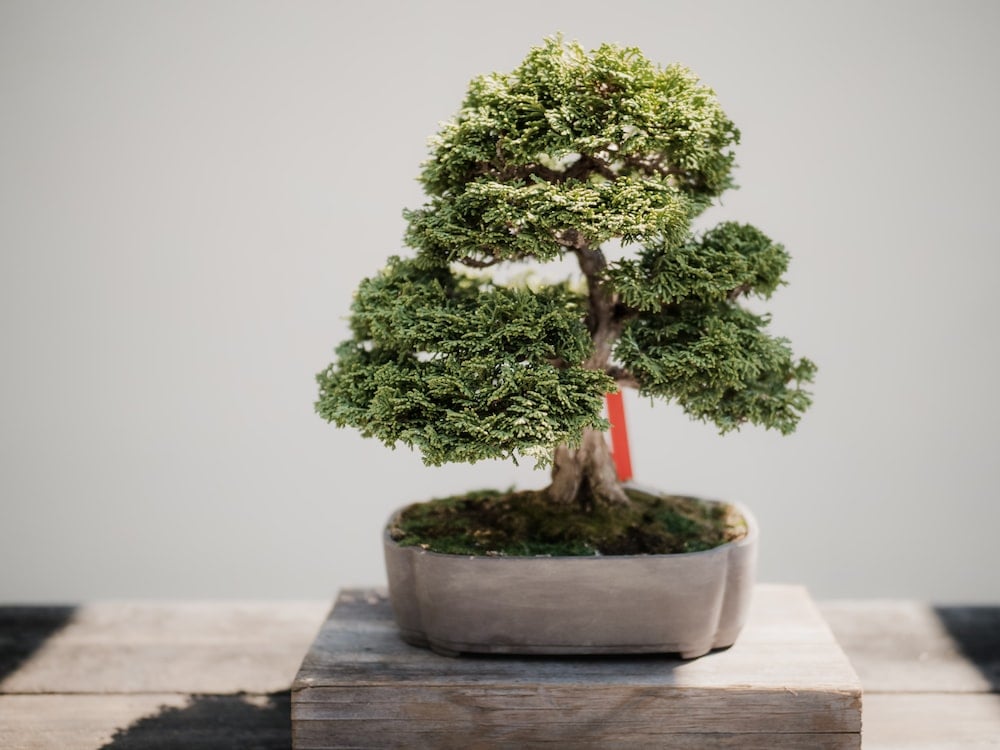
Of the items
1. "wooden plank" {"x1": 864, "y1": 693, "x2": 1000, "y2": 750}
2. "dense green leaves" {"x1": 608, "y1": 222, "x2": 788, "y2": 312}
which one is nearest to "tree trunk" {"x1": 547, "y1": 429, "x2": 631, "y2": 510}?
"dense green leaves" {"x1": 608, "y1": 222, "x2": 788, "y2": 312}

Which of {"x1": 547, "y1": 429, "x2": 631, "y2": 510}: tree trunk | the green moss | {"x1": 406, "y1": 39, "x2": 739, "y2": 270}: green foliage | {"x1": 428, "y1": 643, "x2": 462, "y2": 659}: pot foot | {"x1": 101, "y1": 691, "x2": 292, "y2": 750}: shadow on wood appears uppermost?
{"x1": 406, "y1": 39, "x2": 739, "y2": 270}: green foliage

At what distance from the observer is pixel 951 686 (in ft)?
7.37

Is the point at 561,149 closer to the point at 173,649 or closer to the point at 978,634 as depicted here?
the point at 173,649

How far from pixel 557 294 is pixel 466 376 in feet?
1.06

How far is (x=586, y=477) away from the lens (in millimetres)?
2076

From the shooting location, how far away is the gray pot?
184cm

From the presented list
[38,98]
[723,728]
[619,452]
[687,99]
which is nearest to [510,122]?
[687,99]

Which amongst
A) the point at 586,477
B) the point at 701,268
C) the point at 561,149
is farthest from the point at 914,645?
the point at 561,149

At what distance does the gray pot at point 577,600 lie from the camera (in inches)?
72.3

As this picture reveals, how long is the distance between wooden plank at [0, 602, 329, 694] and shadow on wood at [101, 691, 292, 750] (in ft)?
0.20

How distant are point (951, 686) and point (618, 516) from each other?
885 millimetres

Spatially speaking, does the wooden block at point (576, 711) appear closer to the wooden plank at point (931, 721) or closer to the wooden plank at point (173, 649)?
the wooden plank at point (931, 721)

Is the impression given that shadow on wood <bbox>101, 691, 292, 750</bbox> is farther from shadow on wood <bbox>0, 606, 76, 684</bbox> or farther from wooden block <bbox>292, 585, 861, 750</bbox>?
shadow on wood <bbox>0, 606, 76, 684</bbox>

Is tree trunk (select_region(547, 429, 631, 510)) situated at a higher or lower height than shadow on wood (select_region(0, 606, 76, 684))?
higher
